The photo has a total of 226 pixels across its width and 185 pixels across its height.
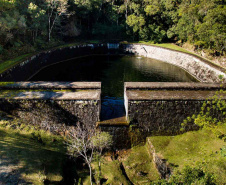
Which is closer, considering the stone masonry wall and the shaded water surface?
the stone masonry wall

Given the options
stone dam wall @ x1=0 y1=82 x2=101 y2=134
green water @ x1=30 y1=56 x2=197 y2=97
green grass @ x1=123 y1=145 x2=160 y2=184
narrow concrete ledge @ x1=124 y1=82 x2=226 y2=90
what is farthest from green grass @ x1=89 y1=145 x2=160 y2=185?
green water @ x1=30 y1=56 x2=197 y2=97

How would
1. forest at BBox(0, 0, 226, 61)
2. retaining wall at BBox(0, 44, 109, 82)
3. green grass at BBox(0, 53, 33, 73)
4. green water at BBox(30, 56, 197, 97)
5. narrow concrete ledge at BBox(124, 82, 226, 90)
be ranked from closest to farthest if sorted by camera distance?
narrow concrete ledge at BBox(124, 82, 226, 90), green grass at BBox(0, 53, 33, 73), retaining wall at BBox(0, 44, 109, 82), green water at BBox(30, 56, 197, 97), forest at BBox(0, 0, 226, 61)

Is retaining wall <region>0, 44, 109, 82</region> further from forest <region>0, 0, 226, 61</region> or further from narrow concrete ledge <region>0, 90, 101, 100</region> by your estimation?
narrow concrete ledge <region>0, 90, 101, 100</region>

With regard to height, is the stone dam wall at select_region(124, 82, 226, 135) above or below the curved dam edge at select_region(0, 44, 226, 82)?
below

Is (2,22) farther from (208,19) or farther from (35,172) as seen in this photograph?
(208,19)

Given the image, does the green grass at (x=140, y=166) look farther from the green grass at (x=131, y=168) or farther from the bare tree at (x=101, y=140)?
the bare tree at (x=101, y=140)

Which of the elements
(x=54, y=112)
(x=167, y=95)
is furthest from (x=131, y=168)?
(x=54, y=112)

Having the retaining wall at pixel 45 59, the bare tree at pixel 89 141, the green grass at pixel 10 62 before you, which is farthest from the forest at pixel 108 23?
the bare tree at pixel 89 141

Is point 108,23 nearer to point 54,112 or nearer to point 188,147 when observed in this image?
point 54,112
